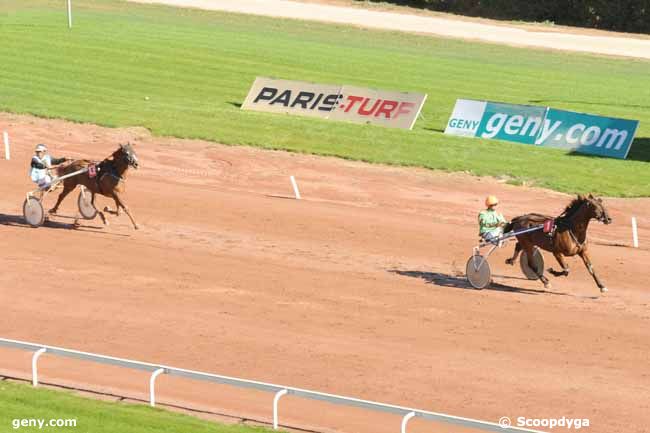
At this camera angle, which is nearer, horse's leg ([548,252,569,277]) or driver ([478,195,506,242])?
horse's leg ([548,252,569,277])

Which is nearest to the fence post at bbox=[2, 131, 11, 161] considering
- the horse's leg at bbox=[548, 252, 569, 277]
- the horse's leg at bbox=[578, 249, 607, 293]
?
the horse's leg at bbox=[548, 252, 569, 277]

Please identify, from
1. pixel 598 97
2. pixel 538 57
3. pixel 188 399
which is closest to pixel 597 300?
pixel 188 399

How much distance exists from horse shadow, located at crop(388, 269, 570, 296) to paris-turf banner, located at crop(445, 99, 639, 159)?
12452 mm

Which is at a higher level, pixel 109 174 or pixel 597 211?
pixel 109 174

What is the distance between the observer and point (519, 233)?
21.9 m

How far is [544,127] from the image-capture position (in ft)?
117

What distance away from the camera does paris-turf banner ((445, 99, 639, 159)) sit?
113ft

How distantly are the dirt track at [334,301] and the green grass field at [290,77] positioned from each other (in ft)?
9.30

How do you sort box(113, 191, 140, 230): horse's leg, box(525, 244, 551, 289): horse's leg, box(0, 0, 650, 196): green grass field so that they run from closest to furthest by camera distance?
box(525, 244, 551, 289): horse's leg → box(113, 191, 140, 230): horse's leg → box(0, 0, 650, 196): green grass field

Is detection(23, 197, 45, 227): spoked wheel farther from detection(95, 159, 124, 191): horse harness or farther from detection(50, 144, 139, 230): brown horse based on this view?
detection(95, 159, 124, 191): horse harness

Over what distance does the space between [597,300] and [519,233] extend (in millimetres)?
1821

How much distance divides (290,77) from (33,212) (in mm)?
19257

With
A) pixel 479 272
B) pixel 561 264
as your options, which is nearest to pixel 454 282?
pixel 479 272

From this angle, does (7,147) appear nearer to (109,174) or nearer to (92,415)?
(109,174)
